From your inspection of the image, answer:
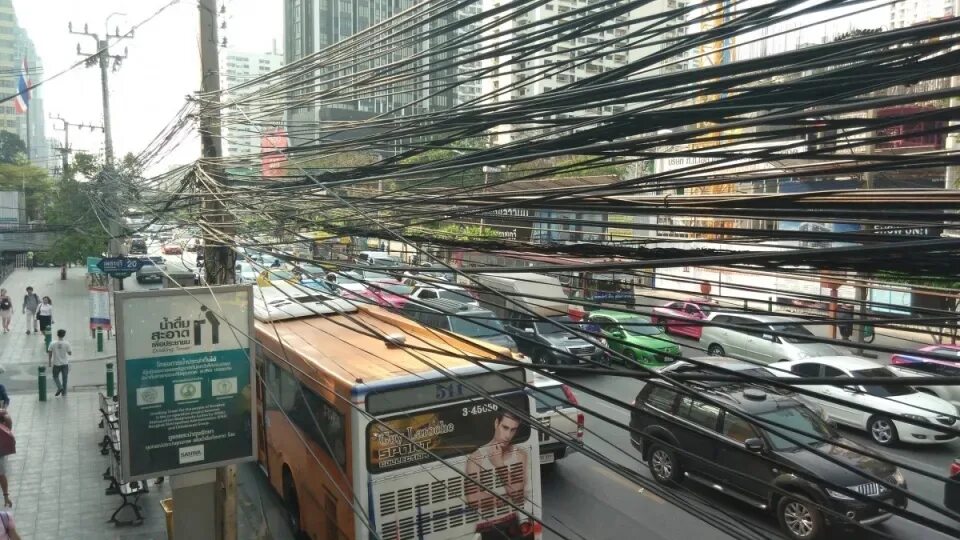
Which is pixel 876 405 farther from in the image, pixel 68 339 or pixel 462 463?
pixel 68 339

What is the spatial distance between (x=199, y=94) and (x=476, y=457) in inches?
177

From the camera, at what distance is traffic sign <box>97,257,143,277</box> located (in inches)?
541

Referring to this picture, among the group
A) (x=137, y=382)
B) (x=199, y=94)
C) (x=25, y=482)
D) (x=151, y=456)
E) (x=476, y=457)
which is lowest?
(x=25, y=482)

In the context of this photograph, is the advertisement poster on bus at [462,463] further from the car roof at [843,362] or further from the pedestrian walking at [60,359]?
the pedestrian walking at [60,359]

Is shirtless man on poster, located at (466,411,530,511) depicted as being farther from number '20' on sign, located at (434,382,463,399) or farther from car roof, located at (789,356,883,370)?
car roof, located at (789,356,883,370)

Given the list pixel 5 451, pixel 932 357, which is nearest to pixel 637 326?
pixel 932 357

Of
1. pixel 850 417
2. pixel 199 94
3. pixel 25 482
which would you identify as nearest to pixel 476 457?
pixel 199 94

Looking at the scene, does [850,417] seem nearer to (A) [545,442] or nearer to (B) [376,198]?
(A) [545,442]

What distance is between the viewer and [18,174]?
146ft

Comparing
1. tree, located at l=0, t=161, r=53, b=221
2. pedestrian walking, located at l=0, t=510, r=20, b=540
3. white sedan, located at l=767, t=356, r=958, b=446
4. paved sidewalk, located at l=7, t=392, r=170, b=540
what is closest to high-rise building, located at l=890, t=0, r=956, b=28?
white sedan, located at l=767, t=356, r=958, b=446

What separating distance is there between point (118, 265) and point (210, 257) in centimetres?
788

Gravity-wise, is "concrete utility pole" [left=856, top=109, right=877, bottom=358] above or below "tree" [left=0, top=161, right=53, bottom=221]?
below

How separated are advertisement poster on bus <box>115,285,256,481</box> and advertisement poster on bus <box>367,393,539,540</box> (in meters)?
1.24

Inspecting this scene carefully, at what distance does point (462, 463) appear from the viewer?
6809 mm
